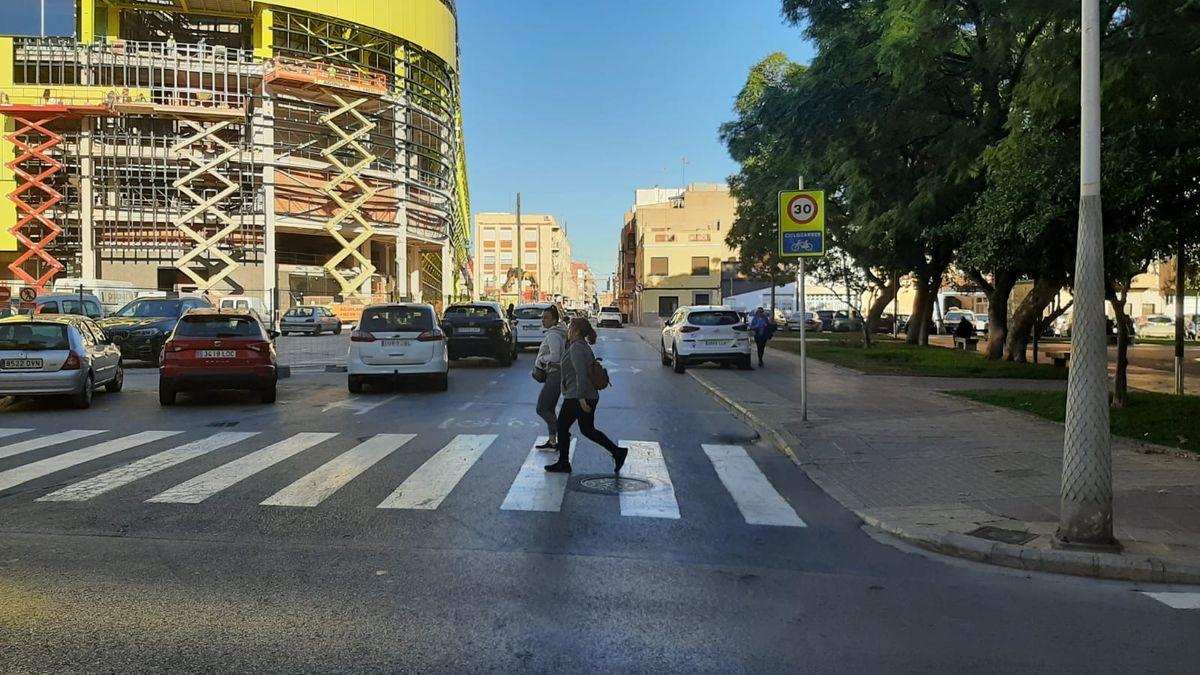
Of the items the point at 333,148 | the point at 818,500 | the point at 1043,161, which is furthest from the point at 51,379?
the point at 333,148

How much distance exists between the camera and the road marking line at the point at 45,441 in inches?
379

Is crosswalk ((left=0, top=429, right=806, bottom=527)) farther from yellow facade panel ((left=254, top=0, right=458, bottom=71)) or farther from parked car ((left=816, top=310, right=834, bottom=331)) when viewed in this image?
parked car ((left=816, top=310, right=834, bottom=331))

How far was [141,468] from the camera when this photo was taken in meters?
8.75

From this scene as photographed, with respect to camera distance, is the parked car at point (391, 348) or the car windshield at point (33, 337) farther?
the parked car at point (391, 348)

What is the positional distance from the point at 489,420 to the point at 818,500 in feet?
19.5

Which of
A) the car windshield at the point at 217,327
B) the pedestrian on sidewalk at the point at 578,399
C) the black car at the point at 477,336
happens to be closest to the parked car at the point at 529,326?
the black car at the point at 477,336

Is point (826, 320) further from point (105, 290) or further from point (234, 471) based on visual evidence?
point (234, 471)

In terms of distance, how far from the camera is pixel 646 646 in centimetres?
434

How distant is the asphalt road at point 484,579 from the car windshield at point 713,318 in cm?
1245

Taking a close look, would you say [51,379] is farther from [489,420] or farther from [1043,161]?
[1043,161]

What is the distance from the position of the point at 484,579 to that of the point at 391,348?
37.7 feet

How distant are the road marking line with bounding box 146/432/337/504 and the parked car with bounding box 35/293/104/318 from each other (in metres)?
18.1

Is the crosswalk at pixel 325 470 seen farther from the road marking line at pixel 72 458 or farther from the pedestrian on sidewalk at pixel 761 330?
the pedestrian on sidewalk at pixel 761 330

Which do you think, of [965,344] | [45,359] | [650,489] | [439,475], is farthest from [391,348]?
[965,344]
